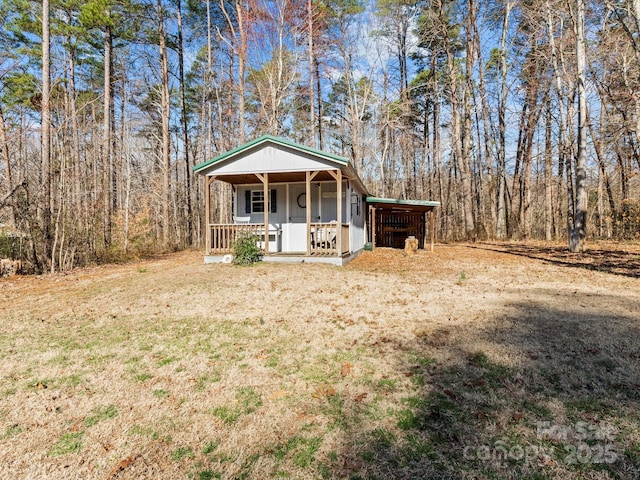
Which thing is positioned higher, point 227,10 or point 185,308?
point 227,10

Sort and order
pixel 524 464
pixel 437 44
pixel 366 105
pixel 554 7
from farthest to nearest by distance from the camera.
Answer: pixel 366 105 < pixel 437 44 < pixel 554 7 < pixel 524 464

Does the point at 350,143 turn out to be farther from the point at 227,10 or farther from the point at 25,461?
the point at 25,461

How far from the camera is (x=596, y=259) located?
998cm

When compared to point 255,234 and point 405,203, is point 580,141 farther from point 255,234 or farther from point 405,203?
point 255,234

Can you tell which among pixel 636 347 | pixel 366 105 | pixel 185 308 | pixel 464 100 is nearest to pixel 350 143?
pixel 366 105

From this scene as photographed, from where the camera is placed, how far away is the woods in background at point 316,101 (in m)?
11.0

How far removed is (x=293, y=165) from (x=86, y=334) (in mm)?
7290

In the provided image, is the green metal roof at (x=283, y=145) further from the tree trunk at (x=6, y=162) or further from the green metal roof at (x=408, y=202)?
the tree trunk at (x=6, y=162)

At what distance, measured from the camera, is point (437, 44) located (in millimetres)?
20328

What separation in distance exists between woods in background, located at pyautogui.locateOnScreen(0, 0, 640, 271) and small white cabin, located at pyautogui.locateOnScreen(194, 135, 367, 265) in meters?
4.55

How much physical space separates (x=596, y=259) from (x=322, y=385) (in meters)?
10.7

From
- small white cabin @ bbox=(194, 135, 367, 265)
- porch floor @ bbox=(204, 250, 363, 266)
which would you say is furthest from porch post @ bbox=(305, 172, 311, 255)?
porch floor @ bbox=(204, 250, 363, 266)

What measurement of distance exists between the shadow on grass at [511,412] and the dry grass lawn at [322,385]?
0.05ft

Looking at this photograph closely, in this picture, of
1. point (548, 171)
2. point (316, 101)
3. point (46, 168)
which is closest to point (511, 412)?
point (46, 168)
